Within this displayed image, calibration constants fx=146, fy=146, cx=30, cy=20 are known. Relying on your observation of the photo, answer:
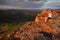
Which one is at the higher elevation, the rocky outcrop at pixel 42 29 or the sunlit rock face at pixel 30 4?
the sunlit rock face at pixel 30 4

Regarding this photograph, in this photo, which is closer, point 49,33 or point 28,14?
point 49,33

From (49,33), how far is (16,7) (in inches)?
26.4

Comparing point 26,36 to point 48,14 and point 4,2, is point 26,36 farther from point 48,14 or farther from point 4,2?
point 4,2

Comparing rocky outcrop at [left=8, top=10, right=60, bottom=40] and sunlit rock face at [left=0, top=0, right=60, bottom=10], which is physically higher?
sunlit rock face at [left=0, top=0, right=60, bottom=10]

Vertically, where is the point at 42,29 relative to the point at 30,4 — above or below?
below

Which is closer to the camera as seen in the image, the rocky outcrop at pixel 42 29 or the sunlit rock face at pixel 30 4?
the rocky outcrop at pixel 42 29

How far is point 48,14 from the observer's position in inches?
91.5

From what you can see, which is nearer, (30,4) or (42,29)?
(42,29)

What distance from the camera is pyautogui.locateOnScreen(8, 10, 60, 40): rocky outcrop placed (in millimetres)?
2193

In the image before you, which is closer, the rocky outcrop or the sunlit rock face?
the rocky outcrop

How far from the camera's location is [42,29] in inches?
88.8

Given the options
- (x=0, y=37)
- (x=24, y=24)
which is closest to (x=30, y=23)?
(x=24, y=24)

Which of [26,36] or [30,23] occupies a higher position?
[30,23]

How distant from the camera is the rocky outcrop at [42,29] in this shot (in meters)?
2.19
